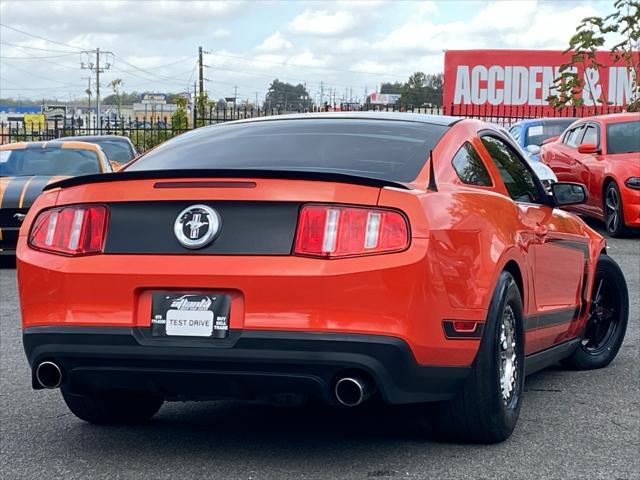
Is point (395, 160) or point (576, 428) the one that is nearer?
point (395, 160)

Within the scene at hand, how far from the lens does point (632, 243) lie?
14617 millimetres

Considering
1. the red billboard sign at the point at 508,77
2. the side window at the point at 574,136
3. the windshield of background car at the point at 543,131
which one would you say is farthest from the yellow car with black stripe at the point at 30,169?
the red billboard sign at the point at 508,77

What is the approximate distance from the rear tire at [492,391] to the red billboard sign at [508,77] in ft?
136

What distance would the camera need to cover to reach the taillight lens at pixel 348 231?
4312 mm

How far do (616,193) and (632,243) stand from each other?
73 cm

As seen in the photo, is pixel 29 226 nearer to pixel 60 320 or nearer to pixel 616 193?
pixel 60 320

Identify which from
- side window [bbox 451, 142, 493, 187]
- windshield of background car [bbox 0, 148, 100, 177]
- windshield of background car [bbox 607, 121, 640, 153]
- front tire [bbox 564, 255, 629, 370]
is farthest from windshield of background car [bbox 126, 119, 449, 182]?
windshield of background car [bbox 607, 121, 640, 153]

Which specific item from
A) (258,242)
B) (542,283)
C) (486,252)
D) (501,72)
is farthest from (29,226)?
(501,72)

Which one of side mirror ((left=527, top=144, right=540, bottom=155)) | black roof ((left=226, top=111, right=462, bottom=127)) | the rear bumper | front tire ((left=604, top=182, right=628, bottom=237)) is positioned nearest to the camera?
the rear bumper

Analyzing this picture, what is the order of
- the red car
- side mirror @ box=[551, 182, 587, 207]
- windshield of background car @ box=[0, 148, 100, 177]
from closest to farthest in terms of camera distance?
1. side mirror @ box=[551, 182, 587, 207]
2. windshield of background car @ box=[0, 148, 100, 177]
3. the red car

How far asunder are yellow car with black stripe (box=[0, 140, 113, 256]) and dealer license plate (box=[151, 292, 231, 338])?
845 cm

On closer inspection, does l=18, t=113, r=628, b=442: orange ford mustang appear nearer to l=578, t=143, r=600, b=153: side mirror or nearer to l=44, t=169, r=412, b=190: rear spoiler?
l=44, t=169, r=412, b=190: rear spoiler

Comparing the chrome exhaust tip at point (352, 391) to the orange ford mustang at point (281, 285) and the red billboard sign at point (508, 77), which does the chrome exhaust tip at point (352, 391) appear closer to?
the orange ford mustang at point (281, 285)

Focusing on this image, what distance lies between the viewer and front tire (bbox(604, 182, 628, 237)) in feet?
48.8
